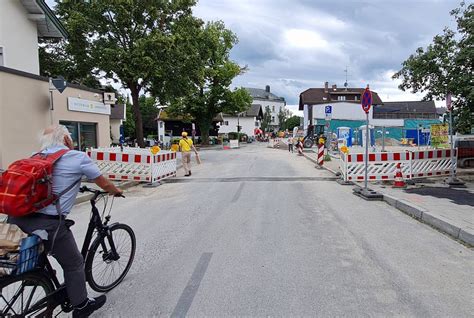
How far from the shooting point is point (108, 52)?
21969 mm

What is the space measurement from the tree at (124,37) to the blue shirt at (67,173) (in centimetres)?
1913

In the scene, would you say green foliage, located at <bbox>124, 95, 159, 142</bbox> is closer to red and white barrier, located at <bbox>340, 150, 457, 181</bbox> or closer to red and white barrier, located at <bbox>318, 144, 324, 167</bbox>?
red and white barrier, located at <bbox>318, 144, 324, 167</bbox>

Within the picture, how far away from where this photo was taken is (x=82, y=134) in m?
17.0

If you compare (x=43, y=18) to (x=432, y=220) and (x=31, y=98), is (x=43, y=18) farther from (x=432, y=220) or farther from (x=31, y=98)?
(x=432, y=220)

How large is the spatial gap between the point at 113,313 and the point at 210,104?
1839 inches

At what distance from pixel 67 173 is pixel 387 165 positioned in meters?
12.7

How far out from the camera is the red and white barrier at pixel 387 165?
46.1 feet

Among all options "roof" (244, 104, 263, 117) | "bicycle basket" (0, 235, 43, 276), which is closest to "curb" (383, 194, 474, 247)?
"bicycle basket" (0, 235, 43, 276)

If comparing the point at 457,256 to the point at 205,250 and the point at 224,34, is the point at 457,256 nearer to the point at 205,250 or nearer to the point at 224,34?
the point at 205,250

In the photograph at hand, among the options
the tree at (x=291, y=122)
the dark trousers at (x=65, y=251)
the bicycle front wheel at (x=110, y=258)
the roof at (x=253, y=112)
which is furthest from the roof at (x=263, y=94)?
the dark trousers at (x=65, y=251)

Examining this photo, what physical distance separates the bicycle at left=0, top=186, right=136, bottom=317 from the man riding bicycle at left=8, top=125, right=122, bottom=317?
0.35ft

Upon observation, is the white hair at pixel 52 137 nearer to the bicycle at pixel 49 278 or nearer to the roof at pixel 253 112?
the bicycle at pixel 49 278

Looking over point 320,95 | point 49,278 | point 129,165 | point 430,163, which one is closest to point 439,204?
point 430,163

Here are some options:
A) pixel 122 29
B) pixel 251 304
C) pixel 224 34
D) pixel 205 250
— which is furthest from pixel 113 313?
pixel 224 34
